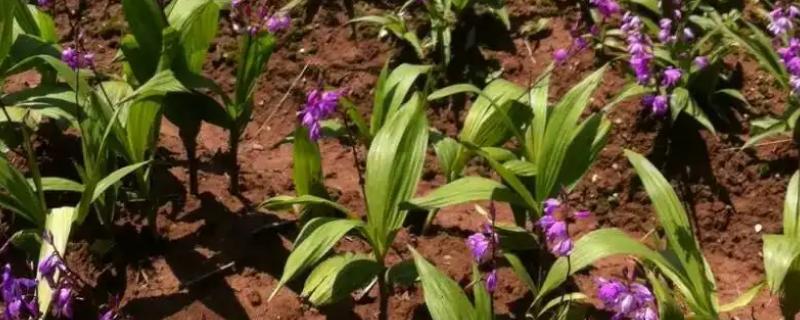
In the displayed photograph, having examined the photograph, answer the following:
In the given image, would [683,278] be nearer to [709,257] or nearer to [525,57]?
[709,257]

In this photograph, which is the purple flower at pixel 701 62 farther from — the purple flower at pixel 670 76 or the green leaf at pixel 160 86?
the green leaf at pixel 160 86

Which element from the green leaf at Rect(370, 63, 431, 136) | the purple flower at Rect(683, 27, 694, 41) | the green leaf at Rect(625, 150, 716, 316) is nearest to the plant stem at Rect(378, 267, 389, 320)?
the green leaf at Rect(370, 63, 431, 136)

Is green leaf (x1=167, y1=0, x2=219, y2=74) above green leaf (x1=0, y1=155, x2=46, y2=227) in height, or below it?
above

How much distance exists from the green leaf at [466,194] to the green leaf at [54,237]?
0.99 metres

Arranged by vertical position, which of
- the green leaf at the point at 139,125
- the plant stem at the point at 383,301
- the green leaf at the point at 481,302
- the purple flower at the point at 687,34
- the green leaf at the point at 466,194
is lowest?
the plant stem at the point at 383,301

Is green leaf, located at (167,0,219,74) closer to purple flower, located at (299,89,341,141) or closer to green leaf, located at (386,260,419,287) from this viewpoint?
purple flower, located at (299,89,341,141)

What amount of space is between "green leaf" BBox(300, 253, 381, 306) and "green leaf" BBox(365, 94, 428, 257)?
0.06m

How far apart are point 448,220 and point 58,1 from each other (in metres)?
2.23

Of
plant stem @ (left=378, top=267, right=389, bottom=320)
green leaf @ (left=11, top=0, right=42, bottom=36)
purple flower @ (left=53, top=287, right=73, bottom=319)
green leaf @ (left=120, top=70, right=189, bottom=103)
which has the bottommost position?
plant stem @ (left=378, top=267, right=389, bottom=320)

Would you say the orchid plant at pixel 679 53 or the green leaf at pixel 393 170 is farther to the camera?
the orchid plant at pixel 679 53

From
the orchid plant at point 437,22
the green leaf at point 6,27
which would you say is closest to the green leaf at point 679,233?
the orchid plant at point 437,22

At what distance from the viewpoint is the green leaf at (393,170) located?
299cm

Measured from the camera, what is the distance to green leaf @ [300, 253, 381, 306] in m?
2.98

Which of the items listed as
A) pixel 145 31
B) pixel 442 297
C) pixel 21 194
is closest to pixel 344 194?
pixel 145 31
